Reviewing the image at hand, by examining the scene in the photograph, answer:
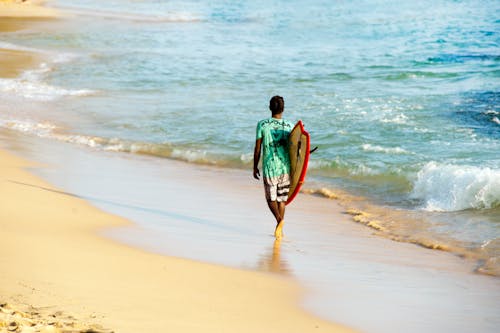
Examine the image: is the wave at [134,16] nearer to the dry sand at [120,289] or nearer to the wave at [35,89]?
the wave at [35,89]

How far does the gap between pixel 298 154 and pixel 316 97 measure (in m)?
9.90

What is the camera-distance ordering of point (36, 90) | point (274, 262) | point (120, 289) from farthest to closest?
point (36, 90), point (274, 262), point (120, 289)

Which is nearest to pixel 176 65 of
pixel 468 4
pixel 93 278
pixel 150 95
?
pixel 150 95

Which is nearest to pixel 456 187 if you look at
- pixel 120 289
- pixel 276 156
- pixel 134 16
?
pixel 276 156

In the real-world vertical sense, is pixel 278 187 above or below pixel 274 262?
above

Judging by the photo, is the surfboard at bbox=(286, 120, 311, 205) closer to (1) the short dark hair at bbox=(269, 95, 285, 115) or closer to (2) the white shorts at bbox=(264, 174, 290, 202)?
(2) the white shorts at bbox=(264, 174, 290, 202)

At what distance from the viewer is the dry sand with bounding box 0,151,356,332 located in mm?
4867

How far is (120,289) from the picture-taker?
5.52 meters

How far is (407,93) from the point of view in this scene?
1794 cm

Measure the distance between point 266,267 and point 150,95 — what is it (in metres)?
11.9

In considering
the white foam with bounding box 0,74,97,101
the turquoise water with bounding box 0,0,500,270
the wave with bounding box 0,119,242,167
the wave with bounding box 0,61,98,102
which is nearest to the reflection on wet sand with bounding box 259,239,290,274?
the turquoise water with bounding box 0,0,500,270

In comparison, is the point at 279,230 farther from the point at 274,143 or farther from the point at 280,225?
the point at 274,143

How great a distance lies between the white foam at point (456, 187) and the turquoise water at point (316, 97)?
19mm

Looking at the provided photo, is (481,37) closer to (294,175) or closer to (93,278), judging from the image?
(294,175)
